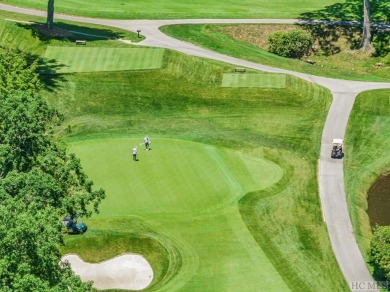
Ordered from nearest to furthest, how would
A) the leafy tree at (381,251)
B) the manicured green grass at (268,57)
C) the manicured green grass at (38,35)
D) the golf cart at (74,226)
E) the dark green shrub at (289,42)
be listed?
the leafy tree at (381,251)
the golf cart at (74,226)
the manicured green grass at (38,35)
the manicured green grass at (268,57)
the dark green shrub at (289,42)

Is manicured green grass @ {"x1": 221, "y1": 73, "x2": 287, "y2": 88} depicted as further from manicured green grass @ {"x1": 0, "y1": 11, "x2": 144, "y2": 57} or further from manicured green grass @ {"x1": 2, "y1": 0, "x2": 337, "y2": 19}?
manicured green grass @ {"x1": 2, "y1": 0, "x2": 337, "y2": 19}

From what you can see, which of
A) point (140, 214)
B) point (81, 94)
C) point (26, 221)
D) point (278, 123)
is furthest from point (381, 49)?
point (26, 221)

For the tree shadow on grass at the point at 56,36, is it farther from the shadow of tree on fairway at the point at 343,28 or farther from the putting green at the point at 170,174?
the shadow of tree on fairway at the point at 343,28

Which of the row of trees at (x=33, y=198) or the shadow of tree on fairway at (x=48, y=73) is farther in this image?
the shadow of tree on fairway at (x=48, y=73)

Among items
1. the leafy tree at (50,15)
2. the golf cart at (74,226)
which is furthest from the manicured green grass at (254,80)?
the golf cart at (74,226)

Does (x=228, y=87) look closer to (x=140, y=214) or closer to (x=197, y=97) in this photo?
(x=197, y=97)

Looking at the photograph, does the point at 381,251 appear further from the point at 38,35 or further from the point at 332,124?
the point at 38,35
